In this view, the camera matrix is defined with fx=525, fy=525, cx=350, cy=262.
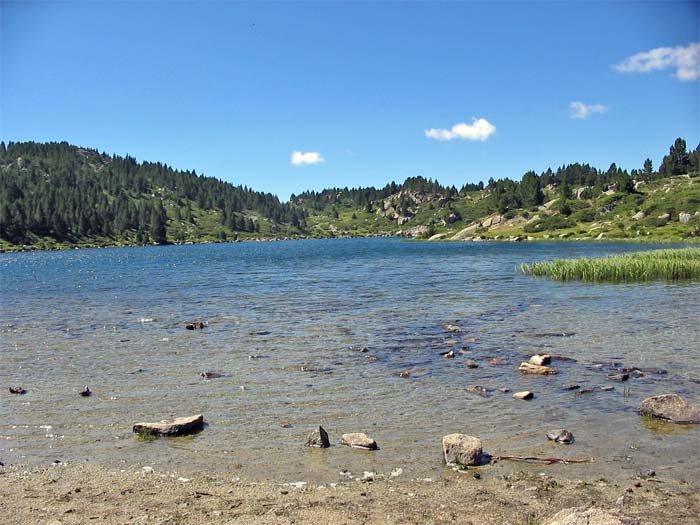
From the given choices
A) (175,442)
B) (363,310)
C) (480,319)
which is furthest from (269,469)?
(363,310)

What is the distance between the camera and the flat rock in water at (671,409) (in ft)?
47.2

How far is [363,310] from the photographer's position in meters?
38.7

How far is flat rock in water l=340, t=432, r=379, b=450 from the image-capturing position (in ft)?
43.4

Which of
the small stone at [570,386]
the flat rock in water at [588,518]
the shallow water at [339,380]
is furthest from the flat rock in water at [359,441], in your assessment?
the small stone at [570,386]

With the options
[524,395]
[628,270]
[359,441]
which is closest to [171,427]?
[359,441]

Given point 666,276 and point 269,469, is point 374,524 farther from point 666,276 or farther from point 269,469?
point 666,276

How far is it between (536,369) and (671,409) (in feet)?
19.1

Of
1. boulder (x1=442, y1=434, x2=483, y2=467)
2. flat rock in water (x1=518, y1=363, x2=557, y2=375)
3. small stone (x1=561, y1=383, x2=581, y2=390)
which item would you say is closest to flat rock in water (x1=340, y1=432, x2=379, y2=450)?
boulder (x1=442, y1=434, x2=483, y2=467)

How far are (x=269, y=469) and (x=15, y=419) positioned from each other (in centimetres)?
909

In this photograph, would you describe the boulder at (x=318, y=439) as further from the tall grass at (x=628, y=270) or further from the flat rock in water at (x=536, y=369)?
the tall grass at (x=628, y=270)

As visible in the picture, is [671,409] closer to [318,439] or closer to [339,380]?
[318,439]

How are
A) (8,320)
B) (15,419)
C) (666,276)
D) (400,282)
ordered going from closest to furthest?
(15,419)
(8,320)
(666,276)
(400,282)

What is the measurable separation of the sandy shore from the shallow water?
2.73 ft

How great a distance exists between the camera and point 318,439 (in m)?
13.4
